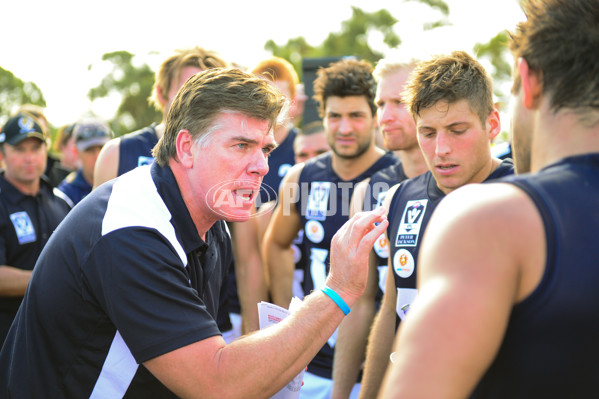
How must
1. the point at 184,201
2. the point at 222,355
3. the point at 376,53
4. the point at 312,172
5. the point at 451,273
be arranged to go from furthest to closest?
the point at 376,53
the point at 312,172
the point at 184,201
the point at 222,355
the point at 451,273

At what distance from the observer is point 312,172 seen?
4840mm

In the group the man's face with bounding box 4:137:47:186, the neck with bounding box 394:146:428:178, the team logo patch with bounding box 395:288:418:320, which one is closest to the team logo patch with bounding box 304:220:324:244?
the neck with bounding box 394:146:428:178

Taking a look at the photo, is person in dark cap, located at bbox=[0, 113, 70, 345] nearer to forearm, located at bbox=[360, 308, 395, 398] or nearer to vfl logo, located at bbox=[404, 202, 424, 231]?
forearm, located at bbox=[360, 308, 395, 398]

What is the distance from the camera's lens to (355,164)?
4652 millimetres

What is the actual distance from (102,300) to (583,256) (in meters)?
1.60

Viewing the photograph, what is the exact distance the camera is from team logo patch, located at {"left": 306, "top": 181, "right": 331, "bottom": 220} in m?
4.57

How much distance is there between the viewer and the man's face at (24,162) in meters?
4.99

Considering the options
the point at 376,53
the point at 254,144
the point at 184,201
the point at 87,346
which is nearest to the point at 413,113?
the point at 254,144

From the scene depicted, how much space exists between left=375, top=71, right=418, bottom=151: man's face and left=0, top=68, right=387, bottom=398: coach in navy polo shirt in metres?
1.43

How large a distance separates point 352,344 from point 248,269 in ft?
3.82

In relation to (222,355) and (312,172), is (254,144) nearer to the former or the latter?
(222,355)

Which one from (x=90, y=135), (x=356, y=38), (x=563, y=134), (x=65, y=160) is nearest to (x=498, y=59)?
(x=356, y=38)

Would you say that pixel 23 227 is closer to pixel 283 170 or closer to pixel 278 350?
pixel 283 170

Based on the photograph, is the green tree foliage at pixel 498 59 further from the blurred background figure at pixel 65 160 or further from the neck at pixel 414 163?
the neck at pixel 414 163
